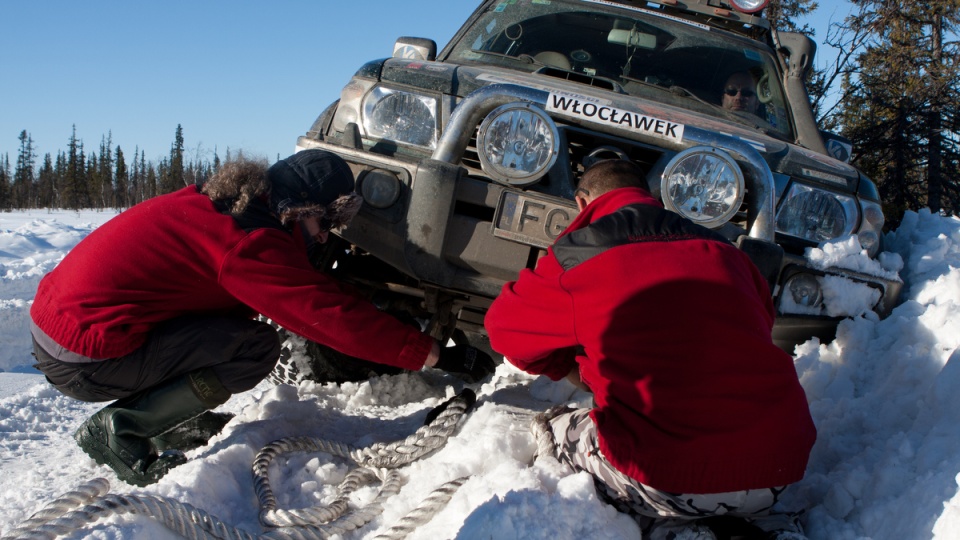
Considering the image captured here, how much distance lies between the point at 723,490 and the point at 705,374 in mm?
312

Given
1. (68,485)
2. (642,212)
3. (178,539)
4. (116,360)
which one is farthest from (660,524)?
(68,485)

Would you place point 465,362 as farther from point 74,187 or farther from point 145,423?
point 74,187

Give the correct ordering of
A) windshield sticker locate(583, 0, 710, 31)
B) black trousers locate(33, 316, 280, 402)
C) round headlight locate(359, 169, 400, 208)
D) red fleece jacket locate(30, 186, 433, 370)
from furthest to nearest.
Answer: windshield sticker locate(583, 0, 710, 31), round headlight locate(359, 169, 400, 208), black trousers locate(33, 316, 280, 402), red fleece jacket locate(30, 186, 433, 370)

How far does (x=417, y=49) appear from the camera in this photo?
4.25 meters

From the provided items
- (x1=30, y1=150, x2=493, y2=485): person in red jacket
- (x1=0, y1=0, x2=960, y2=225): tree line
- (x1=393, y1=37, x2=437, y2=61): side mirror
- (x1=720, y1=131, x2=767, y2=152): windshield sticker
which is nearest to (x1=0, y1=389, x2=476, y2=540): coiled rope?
(x1=30, y1=150, x2=493, y2=485): person in red jacket

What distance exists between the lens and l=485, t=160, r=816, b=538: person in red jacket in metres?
1.97

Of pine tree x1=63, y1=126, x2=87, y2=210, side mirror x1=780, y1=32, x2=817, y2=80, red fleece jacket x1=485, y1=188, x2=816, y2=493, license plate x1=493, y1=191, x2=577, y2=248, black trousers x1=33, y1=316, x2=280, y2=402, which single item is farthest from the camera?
pine tree x1=63, y1=126, x2=87, y2=210

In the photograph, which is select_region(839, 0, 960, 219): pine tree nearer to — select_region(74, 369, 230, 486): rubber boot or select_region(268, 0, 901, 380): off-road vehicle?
select_region(268, 0, 901, 380): off-road vehicle

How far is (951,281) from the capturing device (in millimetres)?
3039

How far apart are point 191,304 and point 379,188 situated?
0.82m

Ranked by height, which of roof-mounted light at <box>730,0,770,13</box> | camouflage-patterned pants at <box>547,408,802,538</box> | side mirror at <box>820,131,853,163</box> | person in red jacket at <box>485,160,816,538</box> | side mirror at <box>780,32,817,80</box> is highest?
roof-mounted light at <box>730,0,770,13</box>

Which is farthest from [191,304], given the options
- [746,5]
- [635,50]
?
[746,5]

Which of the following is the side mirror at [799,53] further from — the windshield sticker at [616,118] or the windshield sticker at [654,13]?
the windshield sticker at [616,118]

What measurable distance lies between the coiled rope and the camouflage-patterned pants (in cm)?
38
